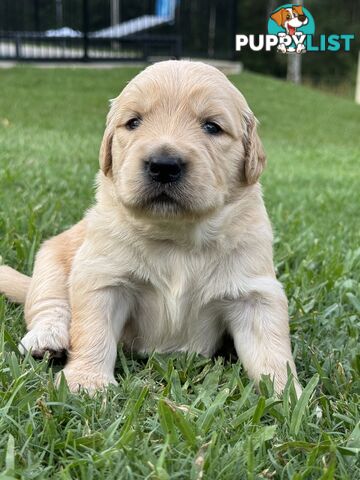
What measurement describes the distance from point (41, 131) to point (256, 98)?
7.87m

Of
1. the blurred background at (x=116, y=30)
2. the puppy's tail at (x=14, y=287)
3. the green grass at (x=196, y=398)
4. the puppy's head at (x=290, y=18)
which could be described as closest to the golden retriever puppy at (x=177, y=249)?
the green grass at (x=196, y=398)

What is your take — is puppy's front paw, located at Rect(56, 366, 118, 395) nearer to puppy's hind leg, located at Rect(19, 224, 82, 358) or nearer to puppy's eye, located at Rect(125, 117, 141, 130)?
puppy's hind leg, located at Rect(19, 224, 82, 358)

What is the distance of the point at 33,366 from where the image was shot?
7.42 feet

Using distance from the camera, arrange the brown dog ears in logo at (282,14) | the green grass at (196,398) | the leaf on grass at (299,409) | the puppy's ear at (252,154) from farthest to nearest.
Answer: the brown dog ears in logo at (282,14) < the puppy's ear at (252,154) < the leaf on grass at (299,409) < the green grass at (196,398)

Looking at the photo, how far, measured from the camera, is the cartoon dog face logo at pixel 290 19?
7745 mm

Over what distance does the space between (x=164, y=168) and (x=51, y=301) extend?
0.87 m

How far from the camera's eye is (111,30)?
720 inches

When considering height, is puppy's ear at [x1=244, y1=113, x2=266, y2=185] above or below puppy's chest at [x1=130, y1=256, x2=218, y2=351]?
above

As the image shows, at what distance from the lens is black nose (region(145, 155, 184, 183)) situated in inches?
87.7

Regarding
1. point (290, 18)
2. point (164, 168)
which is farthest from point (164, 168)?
point (290, 18)

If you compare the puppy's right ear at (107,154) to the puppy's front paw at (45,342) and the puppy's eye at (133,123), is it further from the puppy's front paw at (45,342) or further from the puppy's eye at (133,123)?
the puppy's front paw at (45,342)

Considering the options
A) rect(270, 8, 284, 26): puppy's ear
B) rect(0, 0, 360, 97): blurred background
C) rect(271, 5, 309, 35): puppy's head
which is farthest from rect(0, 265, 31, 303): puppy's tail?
rect(0, 0, 360, 97): blurred background

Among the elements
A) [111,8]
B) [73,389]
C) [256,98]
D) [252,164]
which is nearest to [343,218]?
[252,164]

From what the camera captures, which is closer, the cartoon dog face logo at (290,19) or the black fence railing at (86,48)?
the cartoon dog face logo at (290,19)
